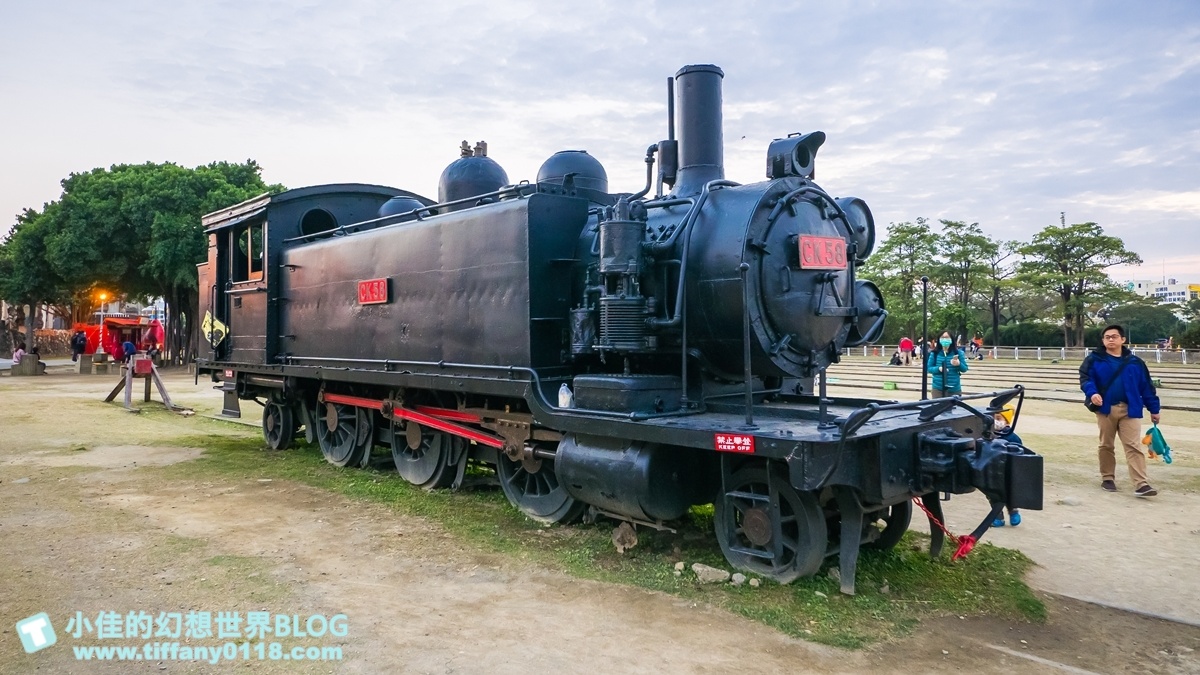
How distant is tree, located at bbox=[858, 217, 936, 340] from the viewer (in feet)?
140

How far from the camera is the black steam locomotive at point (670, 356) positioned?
453 cm

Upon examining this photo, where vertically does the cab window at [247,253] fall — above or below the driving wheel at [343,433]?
above

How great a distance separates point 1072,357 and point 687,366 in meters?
32.9

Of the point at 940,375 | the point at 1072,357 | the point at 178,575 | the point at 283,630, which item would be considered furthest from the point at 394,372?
the point at 1072,357

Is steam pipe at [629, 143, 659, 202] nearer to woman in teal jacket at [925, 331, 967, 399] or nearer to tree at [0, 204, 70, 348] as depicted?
woman in teal jacket at [925, 331, 967, 399]

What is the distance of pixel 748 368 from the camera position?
4504 millimetres

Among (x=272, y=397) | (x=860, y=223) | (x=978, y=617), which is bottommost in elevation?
(x=978, y=617)

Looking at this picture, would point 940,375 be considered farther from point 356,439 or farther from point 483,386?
point 356,439

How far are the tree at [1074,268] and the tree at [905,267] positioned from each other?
18.3 feet

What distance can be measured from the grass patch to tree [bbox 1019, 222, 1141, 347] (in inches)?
1652

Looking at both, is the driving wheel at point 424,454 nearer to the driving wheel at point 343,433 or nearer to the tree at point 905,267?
the driving wheel at point 343,433

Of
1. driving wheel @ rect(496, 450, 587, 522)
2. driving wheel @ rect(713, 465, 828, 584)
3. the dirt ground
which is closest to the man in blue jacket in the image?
the dirt ground

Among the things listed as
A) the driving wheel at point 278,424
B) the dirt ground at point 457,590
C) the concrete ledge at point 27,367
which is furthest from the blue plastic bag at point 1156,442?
the concrete ledge at point 27,367

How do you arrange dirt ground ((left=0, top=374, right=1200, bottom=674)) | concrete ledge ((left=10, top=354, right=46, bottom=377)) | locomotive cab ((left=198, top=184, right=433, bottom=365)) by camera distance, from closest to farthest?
dirt ground ((left=0, top=374, right=1200, bottom=674)) < locomotive cab ((left=198, top=184, right=433, bottom=365)) < concrete ledge ((left=10, top=354, right=46, bottom=377))
